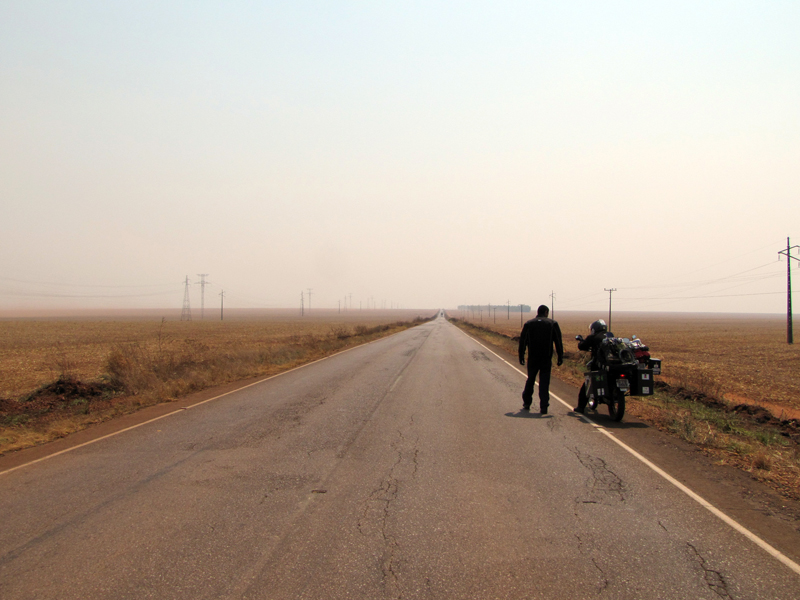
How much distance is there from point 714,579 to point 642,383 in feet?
19.9

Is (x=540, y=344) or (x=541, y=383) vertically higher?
(x=540, y=344)

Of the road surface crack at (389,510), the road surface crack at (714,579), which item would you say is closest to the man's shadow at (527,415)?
the road surface crack at (389,510)

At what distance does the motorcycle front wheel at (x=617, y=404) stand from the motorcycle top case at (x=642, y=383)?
251 mm

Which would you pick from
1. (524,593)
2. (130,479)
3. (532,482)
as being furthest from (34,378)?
(524,593)

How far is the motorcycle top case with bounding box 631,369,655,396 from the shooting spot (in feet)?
30.1

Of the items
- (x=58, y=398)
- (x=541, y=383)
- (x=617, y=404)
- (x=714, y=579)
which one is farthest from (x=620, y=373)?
(x=58, y=398)

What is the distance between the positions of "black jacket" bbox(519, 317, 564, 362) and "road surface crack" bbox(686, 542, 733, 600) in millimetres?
6390

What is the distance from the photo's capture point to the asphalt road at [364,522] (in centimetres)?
351

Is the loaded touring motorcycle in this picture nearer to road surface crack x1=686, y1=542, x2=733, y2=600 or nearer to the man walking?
the man walking

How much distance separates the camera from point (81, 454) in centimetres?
717

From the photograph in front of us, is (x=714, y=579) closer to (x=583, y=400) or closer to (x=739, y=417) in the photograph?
(x=583, y=400)

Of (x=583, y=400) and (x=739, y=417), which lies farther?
(x=739, y=417)

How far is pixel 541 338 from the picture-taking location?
10.3 meters

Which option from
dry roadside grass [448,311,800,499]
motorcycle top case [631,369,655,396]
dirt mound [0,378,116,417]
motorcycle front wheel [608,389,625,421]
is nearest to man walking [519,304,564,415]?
motorcycle front wheel [608,389,625,421]
